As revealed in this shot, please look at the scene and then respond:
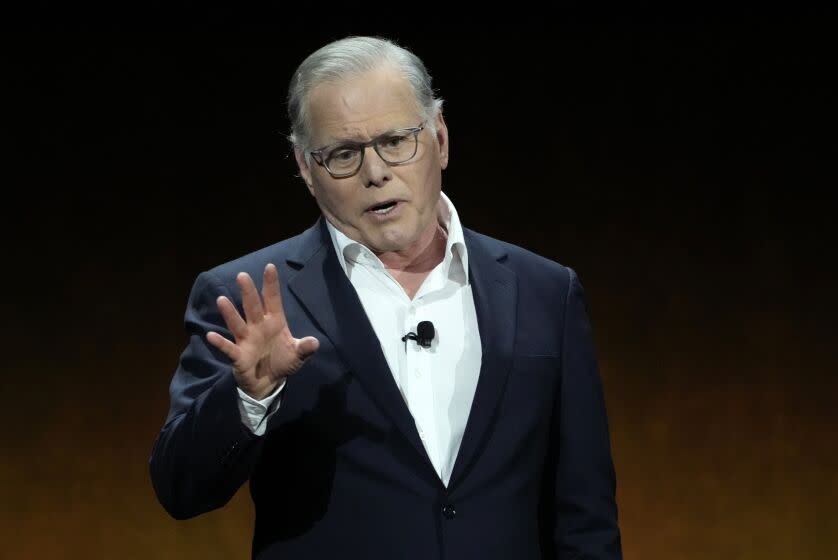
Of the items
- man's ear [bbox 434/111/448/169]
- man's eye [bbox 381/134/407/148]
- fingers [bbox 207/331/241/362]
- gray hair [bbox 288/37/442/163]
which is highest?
gray hair [bbox 288/37/442/163]

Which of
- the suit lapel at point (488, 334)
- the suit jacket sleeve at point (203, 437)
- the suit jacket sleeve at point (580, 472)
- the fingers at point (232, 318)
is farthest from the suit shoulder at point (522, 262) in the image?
the fingers at point (232, 318)

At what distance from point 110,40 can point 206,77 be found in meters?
0.25

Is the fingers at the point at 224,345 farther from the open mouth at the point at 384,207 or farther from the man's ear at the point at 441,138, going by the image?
the man's ear at the point at 441,138

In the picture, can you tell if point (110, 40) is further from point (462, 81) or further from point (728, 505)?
point (728, 505)

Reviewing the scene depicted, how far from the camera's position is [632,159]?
136 inches

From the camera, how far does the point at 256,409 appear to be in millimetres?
1781

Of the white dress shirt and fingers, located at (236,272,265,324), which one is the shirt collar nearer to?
the white dress shirt

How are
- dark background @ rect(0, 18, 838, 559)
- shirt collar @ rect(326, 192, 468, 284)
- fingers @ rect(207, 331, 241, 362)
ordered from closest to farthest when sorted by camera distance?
fingers @ rect(207, 331, 241, 362)
shirt collar @ rect(326, 192, 468, 284)
dark background @ rect(0, 18, 838, 559)

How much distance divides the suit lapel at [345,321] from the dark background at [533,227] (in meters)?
1.31

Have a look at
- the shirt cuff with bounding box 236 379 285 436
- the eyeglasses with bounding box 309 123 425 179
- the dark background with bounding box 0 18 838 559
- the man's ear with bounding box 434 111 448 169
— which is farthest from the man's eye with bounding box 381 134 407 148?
the dark background with bounding box 0 18 838 559

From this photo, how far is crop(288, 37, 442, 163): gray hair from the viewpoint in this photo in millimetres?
2002

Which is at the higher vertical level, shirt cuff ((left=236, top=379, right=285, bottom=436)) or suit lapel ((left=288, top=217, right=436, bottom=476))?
suit lapel ((left=288, top=217, right=436, bottom=476))

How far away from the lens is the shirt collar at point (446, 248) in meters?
2.07

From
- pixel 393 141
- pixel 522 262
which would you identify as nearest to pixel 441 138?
pixel 393 141
